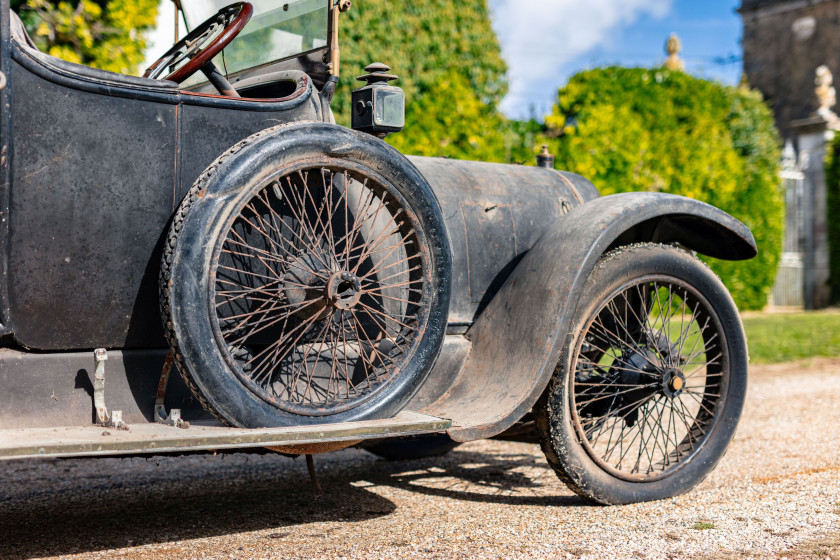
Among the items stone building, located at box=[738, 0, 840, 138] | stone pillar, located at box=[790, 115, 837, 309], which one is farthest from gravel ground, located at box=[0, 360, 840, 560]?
stone building, located at box=[738, 0, 840, 138]

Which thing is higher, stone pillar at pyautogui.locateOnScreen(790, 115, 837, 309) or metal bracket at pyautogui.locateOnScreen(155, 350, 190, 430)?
stone pillar at pyautogui.locateOnScreen(790, 115, 837, 309)

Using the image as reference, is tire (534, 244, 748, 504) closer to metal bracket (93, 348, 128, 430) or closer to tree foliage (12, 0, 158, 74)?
metal bracket (93, 348, 128, 430)

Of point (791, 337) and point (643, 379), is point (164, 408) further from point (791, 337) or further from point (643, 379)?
point (791, 337)

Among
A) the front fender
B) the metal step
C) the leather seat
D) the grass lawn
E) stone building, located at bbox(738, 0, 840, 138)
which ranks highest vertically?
stone building, located at bbox(738, 0, 840, 138)

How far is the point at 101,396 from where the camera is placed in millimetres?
2455

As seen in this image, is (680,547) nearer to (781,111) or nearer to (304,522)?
(304,522)

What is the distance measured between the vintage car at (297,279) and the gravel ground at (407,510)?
295mm

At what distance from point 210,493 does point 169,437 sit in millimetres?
1519

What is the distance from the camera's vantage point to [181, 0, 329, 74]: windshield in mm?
3381

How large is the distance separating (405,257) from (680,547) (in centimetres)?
135

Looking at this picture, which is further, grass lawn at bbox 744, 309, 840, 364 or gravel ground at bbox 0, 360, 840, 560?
grass lawn at bbox 744, 309, 840, 364

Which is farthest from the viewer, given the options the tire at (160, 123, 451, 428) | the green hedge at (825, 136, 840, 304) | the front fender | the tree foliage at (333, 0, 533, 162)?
the green hedge at (825, 136, 840, 304)

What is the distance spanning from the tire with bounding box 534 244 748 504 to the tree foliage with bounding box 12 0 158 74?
498 centimetres

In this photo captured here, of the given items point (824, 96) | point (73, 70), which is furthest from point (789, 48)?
point (73, 70)
